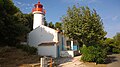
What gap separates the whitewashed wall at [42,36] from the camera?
1145 inches

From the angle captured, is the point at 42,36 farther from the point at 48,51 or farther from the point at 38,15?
the point at 38,15

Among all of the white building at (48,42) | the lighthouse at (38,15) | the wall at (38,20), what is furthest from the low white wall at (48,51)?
the lighthouse at (38,15)

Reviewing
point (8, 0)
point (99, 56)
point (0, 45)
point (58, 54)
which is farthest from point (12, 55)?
point (99, 56)

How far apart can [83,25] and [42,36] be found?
9.29 metres

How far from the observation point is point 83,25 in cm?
2480

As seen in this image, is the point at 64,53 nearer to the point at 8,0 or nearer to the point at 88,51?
the point at 88,51

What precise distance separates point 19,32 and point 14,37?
1.05 metres

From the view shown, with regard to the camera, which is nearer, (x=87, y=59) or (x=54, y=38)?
(x=87, y=59)

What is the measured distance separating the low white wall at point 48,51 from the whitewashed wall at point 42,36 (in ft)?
8.97

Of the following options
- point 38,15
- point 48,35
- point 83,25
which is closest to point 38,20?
point 38,15

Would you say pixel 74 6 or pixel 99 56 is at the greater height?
pixel 74 6

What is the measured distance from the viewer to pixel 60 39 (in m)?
30.4

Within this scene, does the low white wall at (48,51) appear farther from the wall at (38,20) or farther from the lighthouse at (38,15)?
the lighthouse at (38,15)

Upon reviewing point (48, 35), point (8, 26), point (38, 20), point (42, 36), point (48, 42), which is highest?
point (38, 20)
